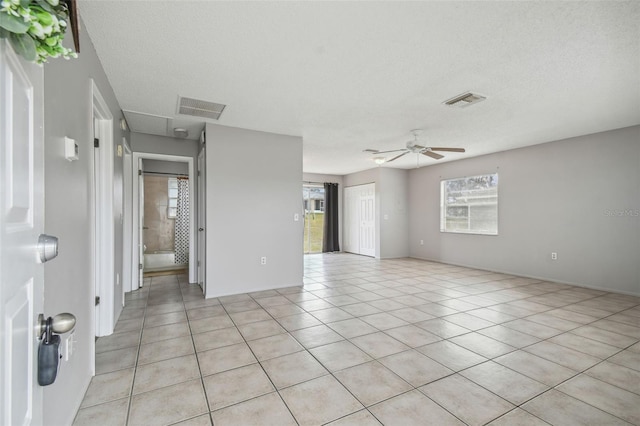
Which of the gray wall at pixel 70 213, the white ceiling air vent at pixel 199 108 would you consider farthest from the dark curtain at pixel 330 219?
the gray wall at pixel 70 213

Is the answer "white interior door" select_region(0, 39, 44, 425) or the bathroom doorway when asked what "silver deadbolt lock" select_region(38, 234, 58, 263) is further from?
the bathroom doorway

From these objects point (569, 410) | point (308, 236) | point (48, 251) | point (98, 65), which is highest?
point (98, 65)

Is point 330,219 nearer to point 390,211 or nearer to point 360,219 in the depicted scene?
point 360,219

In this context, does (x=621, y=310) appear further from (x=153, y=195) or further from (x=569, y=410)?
(x=153, y=195)

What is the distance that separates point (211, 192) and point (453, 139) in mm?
3875

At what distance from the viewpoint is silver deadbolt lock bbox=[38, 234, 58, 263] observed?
2.94ft

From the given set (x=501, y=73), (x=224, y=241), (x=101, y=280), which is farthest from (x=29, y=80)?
(x=224, y=241)

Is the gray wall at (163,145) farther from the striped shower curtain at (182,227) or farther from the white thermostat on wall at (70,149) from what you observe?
the white thermostat on wall at (70,149)

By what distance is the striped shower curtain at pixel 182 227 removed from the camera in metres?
6.40

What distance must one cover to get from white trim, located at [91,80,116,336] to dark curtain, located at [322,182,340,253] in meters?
6.39

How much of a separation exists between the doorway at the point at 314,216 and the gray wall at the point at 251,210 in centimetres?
416

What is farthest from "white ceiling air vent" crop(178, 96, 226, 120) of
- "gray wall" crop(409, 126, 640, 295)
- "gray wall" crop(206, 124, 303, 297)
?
"gray wall" crop(409, 126, 640, 295)

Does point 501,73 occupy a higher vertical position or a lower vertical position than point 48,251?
higher

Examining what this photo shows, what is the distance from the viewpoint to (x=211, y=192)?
4117 mm
